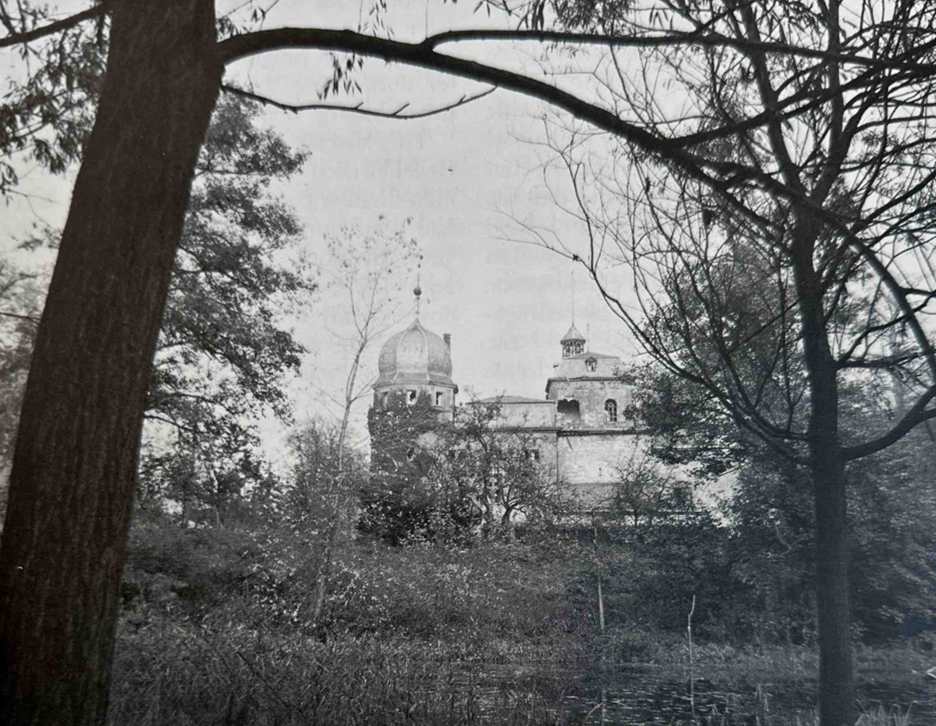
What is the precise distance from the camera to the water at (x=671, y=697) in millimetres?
5602

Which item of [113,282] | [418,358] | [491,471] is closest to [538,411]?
[418,358]

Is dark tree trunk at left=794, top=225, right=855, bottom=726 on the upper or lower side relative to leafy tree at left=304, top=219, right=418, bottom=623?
lower

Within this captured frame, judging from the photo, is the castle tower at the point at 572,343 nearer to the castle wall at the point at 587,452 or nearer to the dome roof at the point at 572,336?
the dome roof at the point at 572,336

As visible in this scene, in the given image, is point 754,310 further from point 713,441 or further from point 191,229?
point 191,229

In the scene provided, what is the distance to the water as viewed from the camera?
221 inches

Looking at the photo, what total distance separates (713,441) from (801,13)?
220 inches

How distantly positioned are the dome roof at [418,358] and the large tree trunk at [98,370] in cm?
2760

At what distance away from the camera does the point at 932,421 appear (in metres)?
5.37

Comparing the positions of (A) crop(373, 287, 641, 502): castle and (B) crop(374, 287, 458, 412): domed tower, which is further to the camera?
(A) crop(373, 287, 641, 502): castle

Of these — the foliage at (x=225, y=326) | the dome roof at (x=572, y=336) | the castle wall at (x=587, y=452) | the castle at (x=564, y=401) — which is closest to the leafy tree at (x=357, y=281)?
the foliage at (x=225, y=326)

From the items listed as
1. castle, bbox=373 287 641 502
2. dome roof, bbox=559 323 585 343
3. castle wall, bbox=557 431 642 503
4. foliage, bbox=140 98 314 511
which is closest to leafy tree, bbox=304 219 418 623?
foliage, bbox=140 98 314 511

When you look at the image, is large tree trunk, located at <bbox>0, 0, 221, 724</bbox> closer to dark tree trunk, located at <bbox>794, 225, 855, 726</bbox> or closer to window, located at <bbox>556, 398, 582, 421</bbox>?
dark tree trunk, located at <bbox>794, 225, 855, 726</bbox>

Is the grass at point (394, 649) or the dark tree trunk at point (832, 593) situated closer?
the dark tree trunk at point (832, 593)

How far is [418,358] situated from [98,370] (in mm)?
29783
